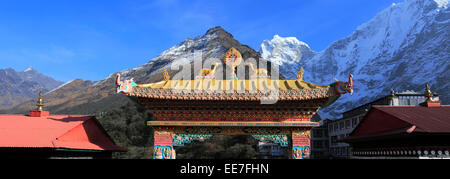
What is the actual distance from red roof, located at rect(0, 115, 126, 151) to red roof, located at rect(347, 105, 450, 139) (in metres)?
11.4

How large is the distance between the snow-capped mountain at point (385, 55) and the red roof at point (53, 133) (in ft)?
303

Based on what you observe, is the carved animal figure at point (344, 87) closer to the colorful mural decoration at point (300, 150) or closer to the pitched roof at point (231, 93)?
the pitched roof at point (231, 93)

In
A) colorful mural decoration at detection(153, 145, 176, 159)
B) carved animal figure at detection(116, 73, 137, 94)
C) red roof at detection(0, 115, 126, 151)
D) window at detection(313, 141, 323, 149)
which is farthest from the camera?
window at detection(313, 141, 323, 149)

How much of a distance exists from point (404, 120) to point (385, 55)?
140 meters

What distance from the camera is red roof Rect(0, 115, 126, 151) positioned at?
38.2 ft

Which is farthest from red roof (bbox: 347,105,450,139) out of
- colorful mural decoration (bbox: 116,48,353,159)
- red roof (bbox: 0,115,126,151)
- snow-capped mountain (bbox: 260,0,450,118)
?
snow-capped mountain (bbox: 260,0,450,118)

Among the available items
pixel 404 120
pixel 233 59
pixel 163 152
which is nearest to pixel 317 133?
pixel 404 120

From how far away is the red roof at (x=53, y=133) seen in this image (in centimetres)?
1166

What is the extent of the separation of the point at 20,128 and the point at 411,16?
158 meters

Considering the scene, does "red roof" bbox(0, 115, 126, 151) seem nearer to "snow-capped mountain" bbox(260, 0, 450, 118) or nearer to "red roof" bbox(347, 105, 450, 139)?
"red roof" bbox(347, 105, 450, 139)

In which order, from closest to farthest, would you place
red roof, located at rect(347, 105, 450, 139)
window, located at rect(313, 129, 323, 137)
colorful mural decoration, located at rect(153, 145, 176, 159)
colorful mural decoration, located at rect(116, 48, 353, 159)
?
red roof, located at rect(347, 105, 450, 139) < colorful mural decoration, located at rect(116, 48, 353, 159) < colorful mural decoration, located at rect(153, 145, 176, 159) < window, located at rect(313, 129, 323, 137)

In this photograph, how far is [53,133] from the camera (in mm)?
12312
